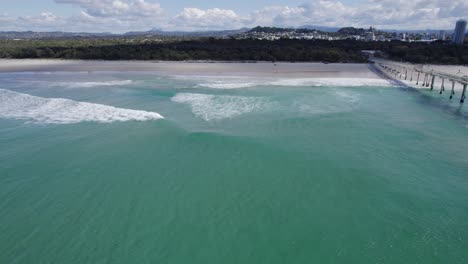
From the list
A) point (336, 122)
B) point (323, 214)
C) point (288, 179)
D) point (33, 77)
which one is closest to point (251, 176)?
point (288, 179)

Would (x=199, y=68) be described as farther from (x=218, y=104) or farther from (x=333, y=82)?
(x=218, y=104)

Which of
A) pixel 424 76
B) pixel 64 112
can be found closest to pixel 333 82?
pixel 424 76

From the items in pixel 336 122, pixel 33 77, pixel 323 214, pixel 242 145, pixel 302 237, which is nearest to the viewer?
pixel 302 237

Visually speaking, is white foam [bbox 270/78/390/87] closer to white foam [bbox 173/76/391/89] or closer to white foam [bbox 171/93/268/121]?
white foam [bbox 173/76/391/89]

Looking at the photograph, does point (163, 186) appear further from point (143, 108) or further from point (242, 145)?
point (143, 108)

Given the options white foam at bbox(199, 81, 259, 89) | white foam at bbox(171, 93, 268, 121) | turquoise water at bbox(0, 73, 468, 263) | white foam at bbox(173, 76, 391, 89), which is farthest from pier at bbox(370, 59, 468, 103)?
white foam at bbox(199, 81, 259, 89)

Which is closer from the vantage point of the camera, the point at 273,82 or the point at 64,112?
the point at 64,112
